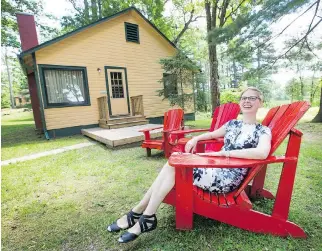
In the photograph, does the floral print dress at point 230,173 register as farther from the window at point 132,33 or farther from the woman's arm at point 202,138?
the window at point 132,33

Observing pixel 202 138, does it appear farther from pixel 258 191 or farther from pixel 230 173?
pixel 258 191

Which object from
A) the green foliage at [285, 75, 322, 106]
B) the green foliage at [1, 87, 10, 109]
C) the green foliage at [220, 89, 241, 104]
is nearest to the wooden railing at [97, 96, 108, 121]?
the green foliage at [220, 89, 241, 104]

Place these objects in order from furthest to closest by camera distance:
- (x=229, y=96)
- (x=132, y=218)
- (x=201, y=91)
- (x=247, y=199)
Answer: (x=229, y=96)
(x=201, y=91)
(x=132, y=218)
(x=247, y=199)

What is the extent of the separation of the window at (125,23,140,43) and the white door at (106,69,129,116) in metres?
1.52

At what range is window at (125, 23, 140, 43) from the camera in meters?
8.62

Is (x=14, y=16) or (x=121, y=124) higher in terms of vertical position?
(x=14, y=16)

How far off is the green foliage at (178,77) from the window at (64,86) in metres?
3.15

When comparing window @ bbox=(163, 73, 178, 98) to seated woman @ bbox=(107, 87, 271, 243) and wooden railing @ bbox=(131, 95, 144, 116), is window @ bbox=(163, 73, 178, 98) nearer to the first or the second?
wooden railing @ bbox=(131, 95, 144, 116)

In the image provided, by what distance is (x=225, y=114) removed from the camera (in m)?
2.93

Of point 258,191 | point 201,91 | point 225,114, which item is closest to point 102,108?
point 201,91

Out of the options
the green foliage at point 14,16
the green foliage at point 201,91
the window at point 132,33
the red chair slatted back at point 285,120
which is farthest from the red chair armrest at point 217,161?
the green foliage at point 14,16

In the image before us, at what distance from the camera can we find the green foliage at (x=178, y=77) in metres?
8.08

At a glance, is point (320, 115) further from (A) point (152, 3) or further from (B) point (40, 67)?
(A) point (152, 3)

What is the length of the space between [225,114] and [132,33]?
7357 mm
